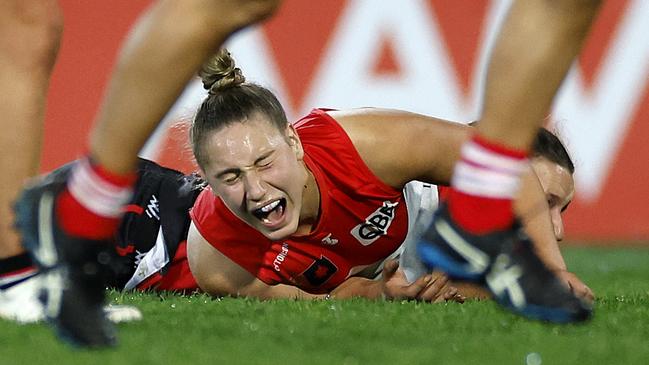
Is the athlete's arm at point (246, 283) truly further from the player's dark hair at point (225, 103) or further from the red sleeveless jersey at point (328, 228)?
the player's dark hair at point (225, 103)

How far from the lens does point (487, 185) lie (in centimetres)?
229

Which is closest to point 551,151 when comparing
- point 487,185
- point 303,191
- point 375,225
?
point 375,225

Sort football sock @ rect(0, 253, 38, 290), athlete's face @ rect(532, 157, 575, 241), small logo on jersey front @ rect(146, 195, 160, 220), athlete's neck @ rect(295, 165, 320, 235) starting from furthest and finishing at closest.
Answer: small logo on jersey front @ rect(146, 195, 160, 220)
athlete's face @ rect(532, 157, 575, 241)
athlete's neck @ rect(295, 165, 320, 235)
football sock @ rect(0, 253, 38, 290)

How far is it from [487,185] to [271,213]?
4.52 ft

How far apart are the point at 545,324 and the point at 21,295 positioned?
4.00 feet

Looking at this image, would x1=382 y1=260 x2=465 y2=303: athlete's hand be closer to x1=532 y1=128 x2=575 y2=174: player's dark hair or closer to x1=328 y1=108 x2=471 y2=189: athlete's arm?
x1=328 y1=108 x2=471 y2=189: athlete's arm

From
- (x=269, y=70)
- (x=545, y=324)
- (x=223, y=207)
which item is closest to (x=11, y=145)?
(x=223, y=207)

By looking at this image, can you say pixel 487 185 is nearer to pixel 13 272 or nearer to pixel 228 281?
pixel 13 272

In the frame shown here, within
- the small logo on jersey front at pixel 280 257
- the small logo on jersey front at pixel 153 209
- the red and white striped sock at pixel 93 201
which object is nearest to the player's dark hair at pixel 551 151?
the small logo on jersey front at pixel 280 257

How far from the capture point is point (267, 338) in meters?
2.64

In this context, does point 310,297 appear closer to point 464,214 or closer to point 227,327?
point 227,327

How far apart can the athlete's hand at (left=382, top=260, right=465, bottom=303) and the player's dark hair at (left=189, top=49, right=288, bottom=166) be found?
1.89ft

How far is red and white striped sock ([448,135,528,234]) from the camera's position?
2289mm

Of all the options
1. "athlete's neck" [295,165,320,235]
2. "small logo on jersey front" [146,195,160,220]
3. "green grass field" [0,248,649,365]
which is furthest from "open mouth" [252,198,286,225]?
"small logo on jersey front" [146,195,160,220]
